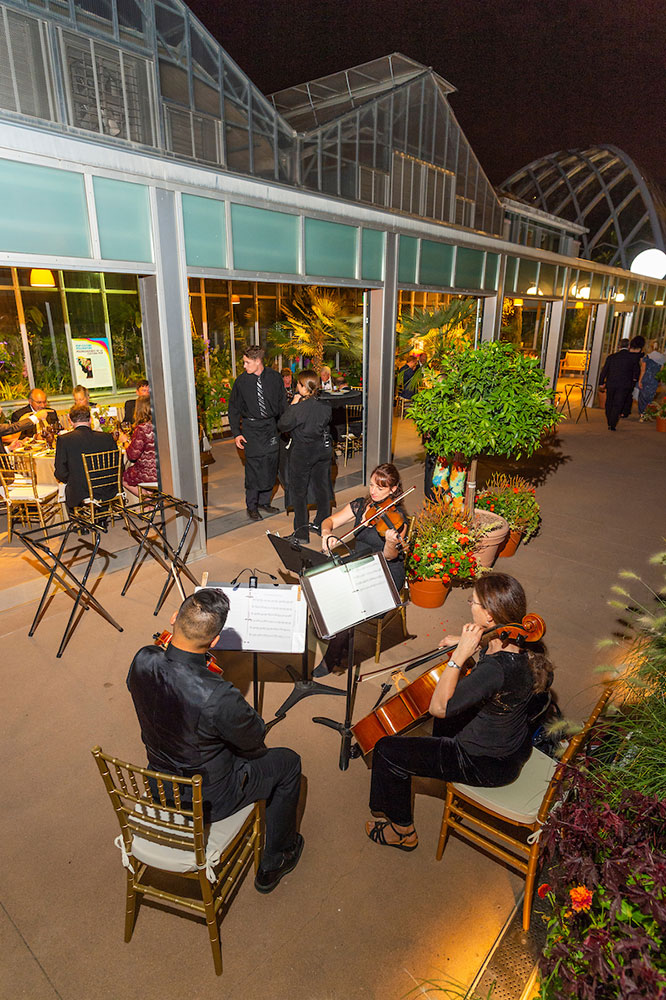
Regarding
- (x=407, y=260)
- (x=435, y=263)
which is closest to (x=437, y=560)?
(x=407, y=260)

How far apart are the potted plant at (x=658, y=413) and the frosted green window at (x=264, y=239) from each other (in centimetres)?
1140

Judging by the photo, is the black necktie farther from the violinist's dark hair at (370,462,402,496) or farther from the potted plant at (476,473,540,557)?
the violinist's dark hair at (370,462,402,496)

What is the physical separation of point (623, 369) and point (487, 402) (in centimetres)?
1064

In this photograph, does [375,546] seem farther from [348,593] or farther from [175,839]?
[175,839]

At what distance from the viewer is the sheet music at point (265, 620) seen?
3252mm

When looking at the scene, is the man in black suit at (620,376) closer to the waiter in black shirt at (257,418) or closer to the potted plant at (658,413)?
the potted plant at (658,413)

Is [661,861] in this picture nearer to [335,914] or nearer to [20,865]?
[335,914]

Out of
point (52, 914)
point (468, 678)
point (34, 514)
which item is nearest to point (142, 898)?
point (52, 914)

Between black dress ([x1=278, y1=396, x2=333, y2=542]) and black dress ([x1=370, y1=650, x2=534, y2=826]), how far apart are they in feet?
12.8

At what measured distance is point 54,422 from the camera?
27.4 feet

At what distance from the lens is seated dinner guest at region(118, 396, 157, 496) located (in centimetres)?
715

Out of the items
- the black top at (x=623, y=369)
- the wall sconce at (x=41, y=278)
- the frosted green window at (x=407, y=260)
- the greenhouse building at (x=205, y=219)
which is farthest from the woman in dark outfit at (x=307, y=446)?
the black top at (x=623, y=369)

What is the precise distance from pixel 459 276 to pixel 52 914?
1189 cm

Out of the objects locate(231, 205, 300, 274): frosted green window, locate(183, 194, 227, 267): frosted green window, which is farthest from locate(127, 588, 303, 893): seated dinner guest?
locate(231, 205, 300, 274): frosted green window
